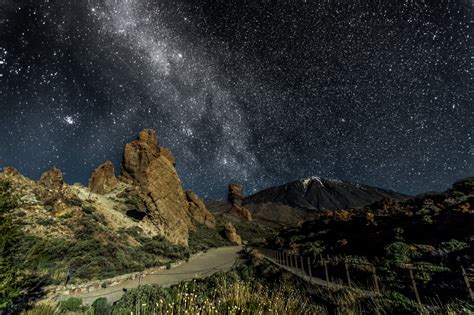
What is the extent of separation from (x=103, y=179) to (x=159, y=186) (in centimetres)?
2135

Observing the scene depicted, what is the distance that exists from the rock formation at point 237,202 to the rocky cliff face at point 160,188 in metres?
25.8

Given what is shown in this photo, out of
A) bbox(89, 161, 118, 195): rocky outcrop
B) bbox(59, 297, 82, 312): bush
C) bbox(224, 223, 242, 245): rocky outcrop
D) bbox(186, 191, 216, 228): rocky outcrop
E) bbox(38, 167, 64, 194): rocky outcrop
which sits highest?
bbox(89, 161, 118, 195): rocky outcrop

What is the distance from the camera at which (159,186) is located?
3538 cm

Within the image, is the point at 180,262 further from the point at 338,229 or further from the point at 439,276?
the point at 439,276

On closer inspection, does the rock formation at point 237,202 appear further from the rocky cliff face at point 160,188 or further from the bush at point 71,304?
the bush at point 71,304

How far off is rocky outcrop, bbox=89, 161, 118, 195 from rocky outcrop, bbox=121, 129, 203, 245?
9.64 feet

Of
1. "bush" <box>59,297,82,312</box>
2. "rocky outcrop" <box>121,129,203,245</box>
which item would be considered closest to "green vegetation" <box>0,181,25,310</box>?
"bush" <box>59,297,82,312</box>

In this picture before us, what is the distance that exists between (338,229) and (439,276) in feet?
52.8

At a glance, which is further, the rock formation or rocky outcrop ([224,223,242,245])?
the rock formation

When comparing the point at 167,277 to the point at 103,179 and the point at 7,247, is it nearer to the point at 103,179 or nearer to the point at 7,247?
the point at 7,247

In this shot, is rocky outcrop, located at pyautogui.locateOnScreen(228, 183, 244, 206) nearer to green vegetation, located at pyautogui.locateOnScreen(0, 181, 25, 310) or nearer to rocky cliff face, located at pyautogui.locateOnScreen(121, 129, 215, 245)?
rocky cliff face, located at pyautogui.locateOnScreen(121, 129, 215, 245)

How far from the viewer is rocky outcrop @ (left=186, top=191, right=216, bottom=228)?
52.2 metres

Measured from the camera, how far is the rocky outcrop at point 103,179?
151ft

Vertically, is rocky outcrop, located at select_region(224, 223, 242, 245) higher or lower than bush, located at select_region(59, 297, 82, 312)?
higher
